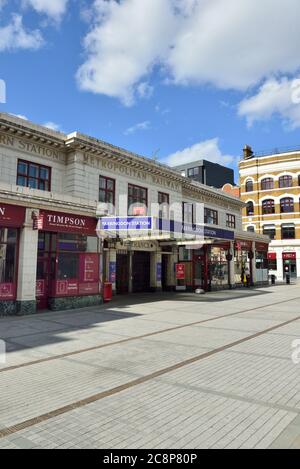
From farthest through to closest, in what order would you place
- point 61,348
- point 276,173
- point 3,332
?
point 276,173 → point 3,332 → point 61,348

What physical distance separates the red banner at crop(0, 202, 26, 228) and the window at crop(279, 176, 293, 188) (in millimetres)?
39510

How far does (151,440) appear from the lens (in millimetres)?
3982

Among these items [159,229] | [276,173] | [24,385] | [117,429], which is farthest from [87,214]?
[276,173]

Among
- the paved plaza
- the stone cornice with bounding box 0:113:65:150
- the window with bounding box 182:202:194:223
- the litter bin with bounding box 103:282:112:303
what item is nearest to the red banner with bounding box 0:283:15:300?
the paved plaza

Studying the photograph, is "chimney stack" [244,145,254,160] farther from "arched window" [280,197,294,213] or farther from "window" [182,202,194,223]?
"window" [182,202,194,223]

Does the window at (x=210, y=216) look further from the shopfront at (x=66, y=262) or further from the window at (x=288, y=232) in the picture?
the window at (x=288, y=232)

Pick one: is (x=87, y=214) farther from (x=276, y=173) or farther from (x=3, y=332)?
(x=276, y=173)

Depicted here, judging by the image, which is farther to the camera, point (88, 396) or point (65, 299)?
point (65, 299)

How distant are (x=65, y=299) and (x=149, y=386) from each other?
10527mm

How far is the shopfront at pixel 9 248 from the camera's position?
13688 millimetres

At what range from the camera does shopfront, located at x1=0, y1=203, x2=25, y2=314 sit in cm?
1369

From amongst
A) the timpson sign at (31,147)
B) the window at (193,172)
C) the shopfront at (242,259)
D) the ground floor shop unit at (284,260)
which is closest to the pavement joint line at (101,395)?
the timpson sign at (31,147)

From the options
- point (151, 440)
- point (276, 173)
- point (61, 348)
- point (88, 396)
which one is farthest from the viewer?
point (276, 173)

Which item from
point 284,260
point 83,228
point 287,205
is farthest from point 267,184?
point 83,228
